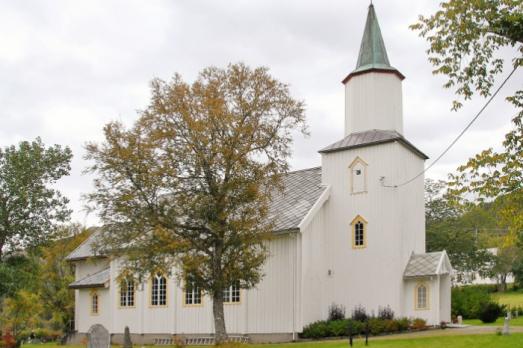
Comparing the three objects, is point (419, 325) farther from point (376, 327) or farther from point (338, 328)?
point (338, 328)

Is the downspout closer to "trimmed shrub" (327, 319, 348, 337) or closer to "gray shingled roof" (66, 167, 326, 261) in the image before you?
"gray shingled roof" (66, 167, 326, 261)

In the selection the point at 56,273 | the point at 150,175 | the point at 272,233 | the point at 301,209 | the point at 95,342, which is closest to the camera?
the point at 95,342

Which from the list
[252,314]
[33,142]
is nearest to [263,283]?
[252,314]

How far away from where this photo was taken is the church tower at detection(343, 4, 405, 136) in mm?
33156

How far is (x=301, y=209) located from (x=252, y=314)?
5.56 m

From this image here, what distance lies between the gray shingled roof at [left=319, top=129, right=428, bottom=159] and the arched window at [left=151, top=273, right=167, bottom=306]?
37.5ft

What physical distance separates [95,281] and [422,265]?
20109 millimetres

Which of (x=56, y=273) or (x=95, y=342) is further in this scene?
(x=56, y=273)

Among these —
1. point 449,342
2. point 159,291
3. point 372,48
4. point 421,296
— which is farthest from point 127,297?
point 449,342

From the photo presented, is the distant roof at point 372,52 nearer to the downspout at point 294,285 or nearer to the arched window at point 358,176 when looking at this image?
the arched window at point 358,176

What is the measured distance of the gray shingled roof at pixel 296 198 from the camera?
1232 inches

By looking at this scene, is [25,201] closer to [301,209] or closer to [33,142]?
[33,142]

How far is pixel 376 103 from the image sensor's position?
33094mm

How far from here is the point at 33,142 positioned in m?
36.1
